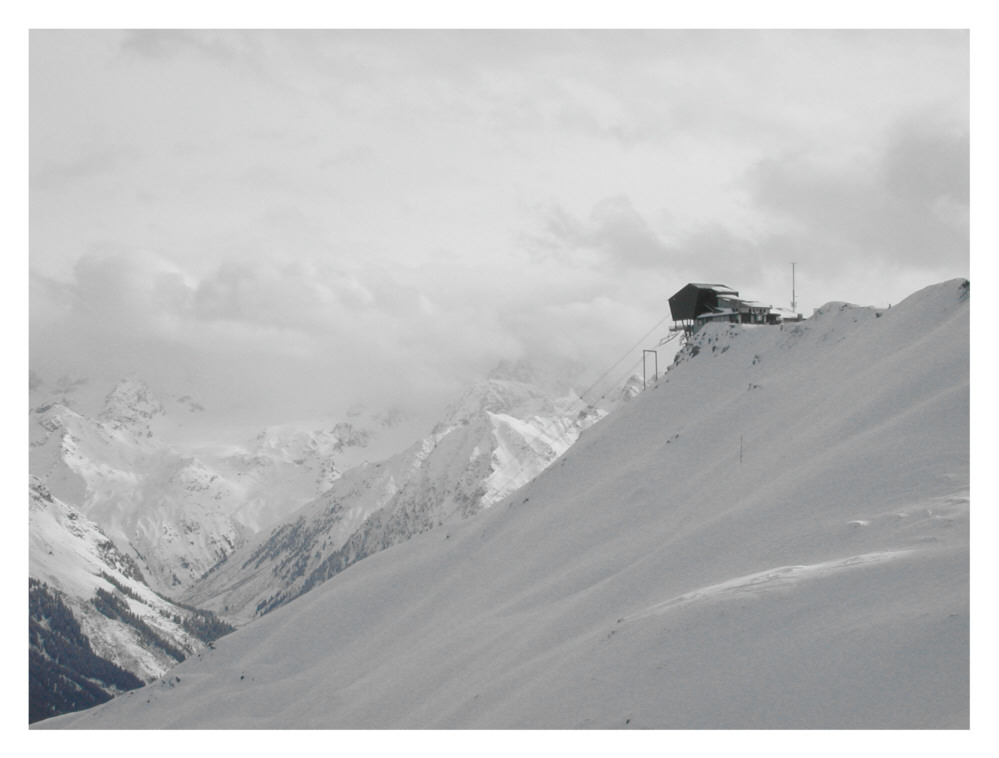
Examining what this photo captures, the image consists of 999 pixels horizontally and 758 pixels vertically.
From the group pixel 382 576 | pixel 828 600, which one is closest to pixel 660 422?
pixel 382 576

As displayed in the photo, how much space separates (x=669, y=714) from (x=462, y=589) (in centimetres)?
5564

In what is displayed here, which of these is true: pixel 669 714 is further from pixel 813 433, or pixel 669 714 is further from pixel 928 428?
pixel 813 433

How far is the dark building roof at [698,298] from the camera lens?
137000 millimetres

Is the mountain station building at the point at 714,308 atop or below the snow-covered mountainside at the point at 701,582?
atop

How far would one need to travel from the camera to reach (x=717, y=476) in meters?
95.9

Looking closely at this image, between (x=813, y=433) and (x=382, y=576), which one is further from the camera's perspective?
(x=382, y=576)

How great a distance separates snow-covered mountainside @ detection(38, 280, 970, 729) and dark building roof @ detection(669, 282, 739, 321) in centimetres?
815

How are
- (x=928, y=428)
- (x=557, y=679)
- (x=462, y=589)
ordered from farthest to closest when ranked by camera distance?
(x=462, y=589), (x=928, y=428), (x=557, y=679)

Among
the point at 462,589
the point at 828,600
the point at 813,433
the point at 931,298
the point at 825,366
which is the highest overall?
the point at 931,298

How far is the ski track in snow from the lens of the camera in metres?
57.1

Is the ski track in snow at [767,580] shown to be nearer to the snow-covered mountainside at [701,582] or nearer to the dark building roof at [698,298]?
the snow-covered mountainside at [701,582]

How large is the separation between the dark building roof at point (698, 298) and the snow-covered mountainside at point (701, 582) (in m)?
8.15

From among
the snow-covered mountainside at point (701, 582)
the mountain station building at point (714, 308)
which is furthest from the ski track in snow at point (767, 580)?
the mountain station building at point (714, 308)

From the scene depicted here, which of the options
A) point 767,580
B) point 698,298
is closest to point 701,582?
point 767,580
